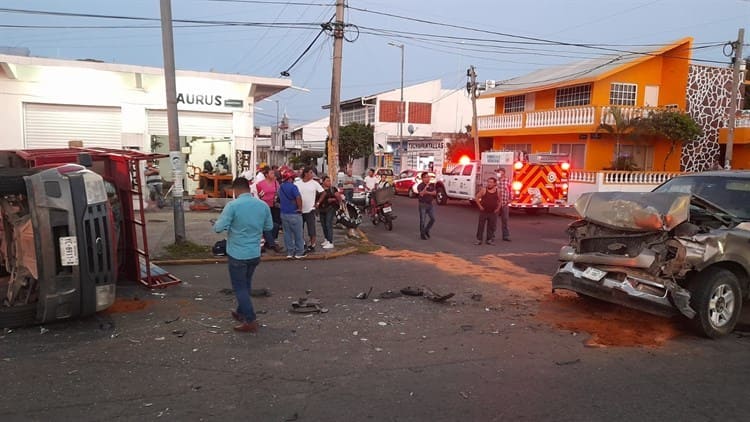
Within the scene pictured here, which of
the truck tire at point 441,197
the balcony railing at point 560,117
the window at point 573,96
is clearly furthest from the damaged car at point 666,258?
the window at point 573,96

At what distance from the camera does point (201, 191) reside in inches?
754

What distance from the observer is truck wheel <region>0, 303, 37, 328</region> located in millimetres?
5508

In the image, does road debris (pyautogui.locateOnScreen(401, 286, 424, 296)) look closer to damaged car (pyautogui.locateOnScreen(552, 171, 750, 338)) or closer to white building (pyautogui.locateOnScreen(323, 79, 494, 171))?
damaged car (pyautogui.locateOnScreen(552, 171, 750, 338))

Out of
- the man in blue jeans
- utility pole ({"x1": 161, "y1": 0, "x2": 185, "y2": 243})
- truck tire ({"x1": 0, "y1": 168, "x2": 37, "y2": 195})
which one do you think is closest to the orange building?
utility pole ({"x1": 161, "y1": 0, "x2": 185, "y2": 243})

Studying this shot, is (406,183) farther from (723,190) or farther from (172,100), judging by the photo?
(723,190)

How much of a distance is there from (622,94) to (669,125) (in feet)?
12.7

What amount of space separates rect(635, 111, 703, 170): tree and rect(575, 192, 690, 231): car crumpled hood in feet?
62.0

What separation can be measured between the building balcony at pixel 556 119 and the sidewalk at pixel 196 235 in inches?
590

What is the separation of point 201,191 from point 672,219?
16.0 metres

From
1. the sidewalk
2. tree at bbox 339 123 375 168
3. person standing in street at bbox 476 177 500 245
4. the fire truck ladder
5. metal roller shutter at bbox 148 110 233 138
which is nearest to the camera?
the fire truck ladder

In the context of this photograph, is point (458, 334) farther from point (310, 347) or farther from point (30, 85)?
point (30, 85)

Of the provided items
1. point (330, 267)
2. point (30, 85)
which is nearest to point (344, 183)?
point (330, 267)

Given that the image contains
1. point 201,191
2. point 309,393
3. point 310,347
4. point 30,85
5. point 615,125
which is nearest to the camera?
point 309,393

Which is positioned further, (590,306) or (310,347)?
(590,306)
